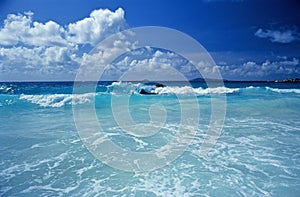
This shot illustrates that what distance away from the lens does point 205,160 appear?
5.13 meters

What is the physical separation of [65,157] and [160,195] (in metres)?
2.75

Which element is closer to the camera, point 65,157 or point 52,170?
point 52,170

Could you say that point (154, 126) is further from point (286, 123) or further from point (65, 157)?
point (286, 123)

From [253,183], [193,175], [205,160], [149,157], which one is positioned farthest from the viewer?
[149,157]

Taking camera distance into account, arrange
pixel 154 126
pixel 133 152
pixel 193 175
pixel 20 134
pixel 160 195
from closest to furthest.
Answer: pixel 160 195 → pixel 193 175 → pixel 133 152 → pixel 20 134 → pixel 154 126

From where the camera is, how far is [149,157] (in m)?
5.46

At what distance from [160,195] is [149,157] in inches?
70.3

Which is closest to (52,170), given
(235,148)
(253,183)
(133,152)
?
(133,152)

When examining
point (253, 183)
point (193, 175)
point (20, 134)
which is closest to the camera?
point (253, 183)

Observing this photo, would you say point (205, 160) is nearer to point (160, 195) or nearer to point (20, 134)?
point (160, 195)

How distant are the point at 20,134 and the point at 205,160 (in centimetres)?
576

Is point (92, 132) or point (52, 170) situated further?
point (92, 132)

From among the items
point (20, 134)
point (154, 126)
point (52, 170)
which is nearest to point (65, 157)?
point (52, 170)

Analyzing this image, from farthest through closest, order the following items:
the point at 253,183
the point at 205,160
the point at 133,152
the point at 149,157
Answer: the point at 133,152
the point at 149,157
the point at 205,160
the point at 253,183
